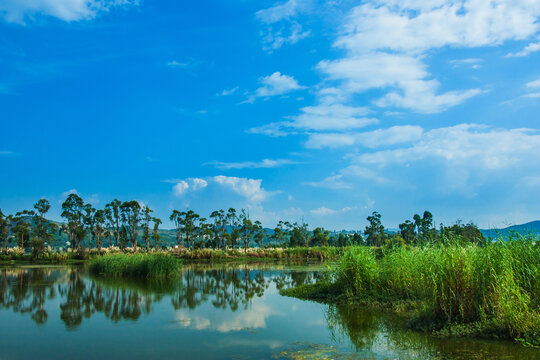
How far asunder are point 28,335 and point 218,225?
144 feet

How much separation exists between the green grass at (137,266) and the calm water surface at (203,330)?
19.6 ft

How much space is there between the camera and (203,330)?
9.96 m

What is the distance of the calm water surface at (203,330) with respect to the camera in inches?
305

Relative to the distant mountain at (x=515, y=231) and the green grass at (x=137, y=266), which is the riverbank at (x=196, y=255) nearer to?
the green grass at (x=137, y=266)

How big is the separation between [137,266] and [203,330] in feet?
49.2

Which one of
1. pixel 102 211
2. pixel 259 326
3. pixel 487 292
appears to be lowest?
pixel 259 326

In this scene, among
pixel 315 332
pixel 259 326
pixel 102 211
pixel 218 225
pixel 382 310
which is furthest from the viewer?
pixel 218 225

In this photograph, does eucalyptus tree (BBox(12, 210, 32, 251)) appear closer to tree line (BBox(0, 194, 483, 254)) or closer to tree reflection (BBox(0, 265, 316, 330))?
tree line (BBox(0, 194, 483, 254))

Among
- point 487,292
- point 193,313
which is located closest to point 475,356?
point 487,292

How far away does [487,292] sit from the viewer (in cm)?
844

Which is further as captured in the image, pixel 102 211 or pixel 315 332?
pixel 102 211

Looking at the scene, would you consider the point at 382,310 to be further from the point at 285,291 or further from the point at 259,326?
the point at 285,291

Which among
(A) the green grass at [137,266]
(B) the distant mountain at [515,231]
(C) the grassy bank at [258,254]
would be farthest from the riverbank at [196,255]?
(B) the distant mountain at [515,231]

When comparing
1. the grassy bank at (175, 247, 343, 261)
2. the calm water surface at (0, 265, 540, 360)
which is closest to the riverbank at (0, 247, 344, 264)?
the grassy bank at (175, 247, 343, 261)
